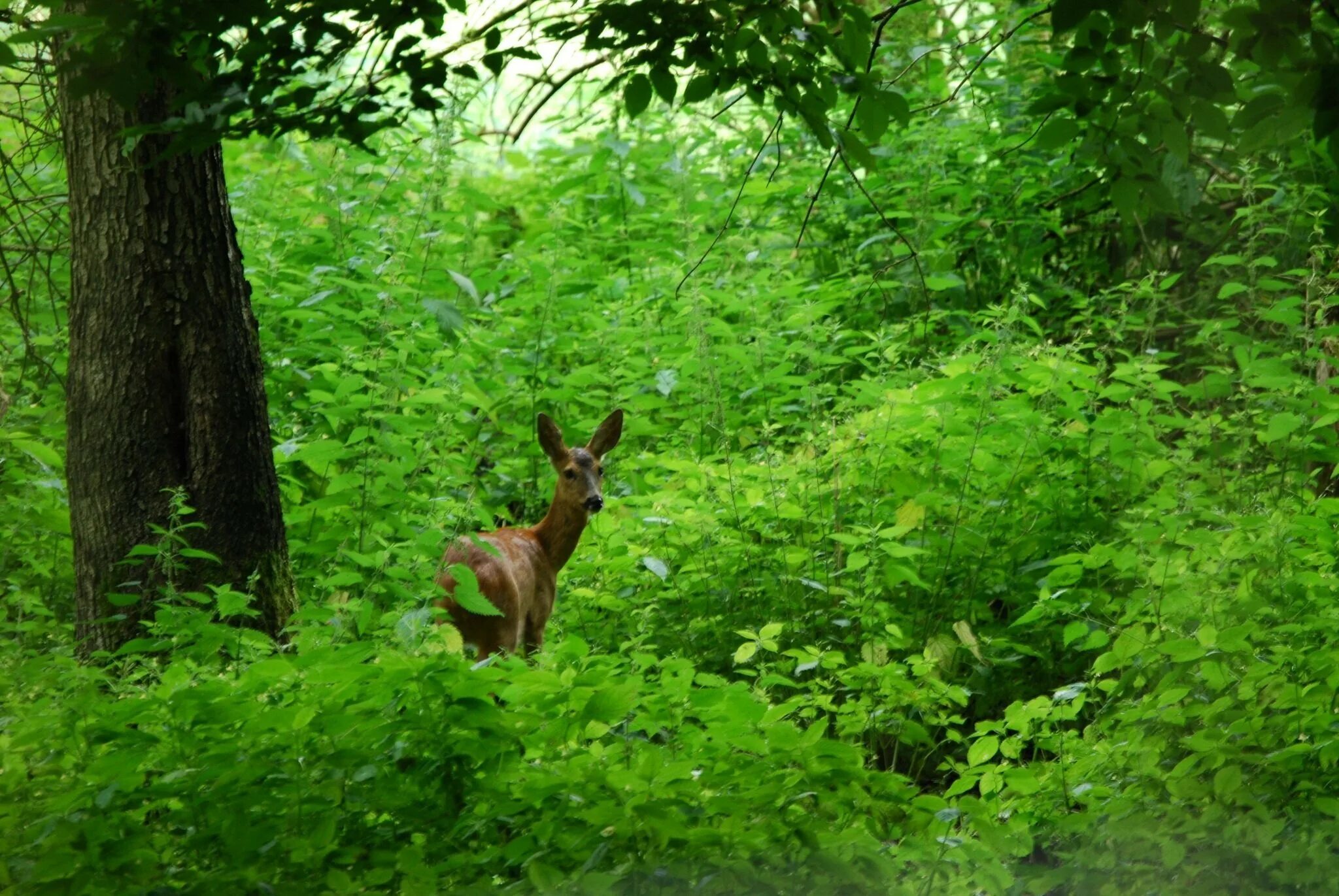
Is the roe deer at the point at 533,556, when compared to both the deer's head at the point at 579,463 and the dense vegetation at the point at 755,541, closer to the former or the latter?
the deer's head at the point at 579,463

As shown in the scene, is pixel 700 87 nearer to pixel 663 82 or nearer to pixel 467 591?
pixel 663 82

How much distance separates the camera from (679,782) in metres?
3.21

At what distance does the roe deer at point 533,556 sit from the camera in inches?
199

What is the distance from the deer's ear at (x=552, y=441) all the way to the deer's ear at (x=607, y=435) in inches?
4.5

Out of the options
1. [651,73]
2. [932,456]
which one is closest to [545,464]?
[932,456]

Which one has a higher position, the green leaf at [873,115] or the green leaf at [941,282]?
the green leaf at [873,115]

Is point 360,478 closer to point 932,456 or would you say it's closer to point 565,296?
point 932,456

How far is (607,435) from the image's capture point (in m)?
6.07

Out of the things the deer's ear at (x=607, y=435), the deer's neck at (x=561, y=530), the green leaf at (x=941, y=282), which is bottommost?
the deer's neck at (x=561, y=530)

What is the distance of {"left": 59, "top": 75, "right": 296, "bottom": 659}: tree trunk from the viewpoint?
15.3 feet

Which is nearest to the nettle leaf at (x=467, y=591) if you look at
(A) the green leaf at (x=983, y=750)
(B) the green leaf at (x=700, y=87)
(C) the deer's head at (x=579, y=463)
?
(C) the deer's head at (x=579, y=463)

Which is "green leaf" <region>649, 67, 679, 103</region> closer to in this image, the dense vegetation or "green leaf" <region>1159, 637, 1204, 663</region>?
the dense vegetation

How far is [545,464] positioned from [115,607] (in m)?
2.84

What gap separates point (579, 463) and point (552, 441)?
0.15 m
